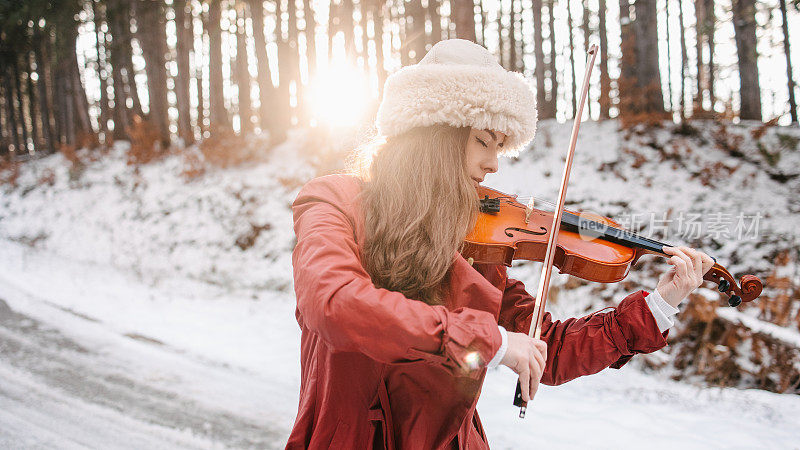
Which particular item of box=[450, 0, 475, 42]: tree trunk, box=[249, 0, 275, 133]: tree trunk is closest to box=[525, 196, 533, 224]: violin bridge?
box=[450, 0, 475, 42]: tree trunk

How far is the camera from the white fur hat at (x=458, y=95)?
1.51 m

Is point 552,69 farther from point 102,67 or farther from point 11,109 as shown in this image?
point 11,109

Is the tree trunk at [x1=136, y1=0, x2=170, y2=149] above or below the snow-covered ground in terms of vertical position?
above

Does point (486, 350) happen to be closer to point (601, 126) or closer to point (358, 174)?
point (358, 174)

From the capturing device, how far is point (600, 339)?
163 cm

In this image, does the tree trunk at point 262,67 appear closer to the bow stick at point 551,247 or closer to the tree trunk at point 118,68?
the tree trunk at point 118,68

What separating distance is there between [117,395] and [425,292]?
12.3 ft

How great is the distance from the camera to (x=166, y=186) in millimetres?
11141

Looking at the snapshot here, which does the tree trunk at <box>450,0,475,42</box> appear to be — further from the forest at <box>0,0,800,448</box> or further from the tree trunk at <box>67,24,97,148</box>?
the tree trunk at <box>67,24,97,148</box>

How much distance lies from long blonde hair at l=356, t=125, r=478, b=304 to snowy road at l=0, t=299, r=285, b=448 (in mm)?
2627

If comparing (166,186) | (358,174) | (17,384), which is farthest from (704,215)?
(166,186)

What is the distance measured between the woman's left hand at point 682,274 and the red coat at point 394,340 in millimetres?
85

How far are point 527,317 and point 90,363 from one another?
454 centimetres

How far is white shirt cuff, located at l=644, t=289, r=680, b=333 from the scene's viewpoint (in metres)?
1.58
